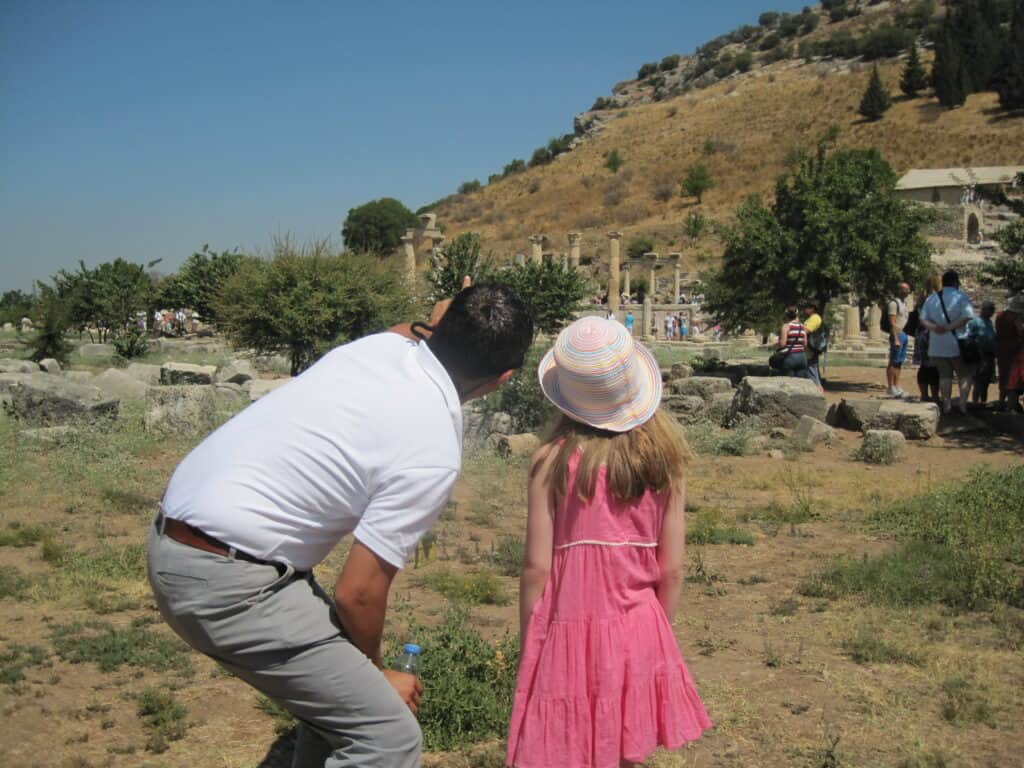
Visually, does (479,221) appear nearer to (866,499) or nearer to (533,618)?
(866,499)

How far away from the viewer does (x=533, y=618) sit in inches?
114

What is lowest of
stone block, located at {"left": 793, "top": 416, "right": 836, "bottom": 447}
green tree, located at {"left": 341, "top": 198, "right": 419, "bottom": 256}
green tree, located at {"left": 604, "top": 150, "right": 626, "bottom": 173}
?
stone block, located at {"left": 793, "top": 416, "right": 836, "bottom": 447}

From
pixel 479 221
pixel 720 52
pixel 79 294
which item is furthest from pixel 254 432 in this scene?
pixel 720 52

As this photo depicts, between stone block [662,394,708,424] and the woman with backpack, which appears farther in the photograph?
stone block [662,394,708,424]

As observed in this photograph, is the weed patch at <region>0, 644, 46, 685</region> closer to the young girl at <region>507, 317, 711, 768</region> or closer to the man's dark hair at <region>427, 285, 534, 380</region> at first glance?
the young girl at <region>507, 317, 711, 768</region>

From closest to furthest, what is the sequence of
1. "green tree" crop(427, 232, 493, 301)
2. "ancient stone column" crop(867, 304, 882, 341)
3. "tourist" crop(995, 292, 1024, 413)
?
"tourist" crop(995, 292, 1024, 413), "green tree" crop(427, 232, 493, 301), "ancient stone column" crop(867, 304, 882, 341)

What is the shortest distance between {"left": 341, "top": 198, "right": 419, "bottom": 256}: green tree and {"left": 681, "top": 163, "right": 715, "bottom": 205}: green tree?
2439 cm

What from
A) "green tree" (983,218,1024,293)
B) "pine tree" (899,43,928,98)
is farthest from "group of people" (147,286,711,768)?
"pine tree" (899,43,928,98)

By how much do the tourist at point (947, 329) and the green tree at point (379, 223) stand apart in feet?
232

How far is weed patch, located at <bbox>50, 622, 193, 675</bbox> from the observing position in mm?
4910

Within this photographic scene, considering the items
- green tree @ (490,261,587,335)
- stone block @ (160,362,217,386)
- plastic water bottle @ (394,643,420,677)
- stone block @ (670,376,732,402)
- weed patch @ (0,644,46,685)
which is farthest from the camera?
green tree @ (490,261,587,335)

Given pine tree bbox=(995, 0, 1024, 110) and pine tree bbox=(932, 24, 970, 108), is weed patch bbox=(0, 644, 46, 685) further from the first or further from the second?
pine tree bbox=(932, 24, 970, 108)

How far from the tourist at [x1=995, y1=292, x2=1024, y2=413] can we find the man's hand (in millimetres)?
11894

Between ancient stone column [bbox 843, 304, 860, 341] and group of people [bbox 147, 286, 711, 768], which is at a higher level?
ancient stone column [bbox 843, 304, 860, 341]
